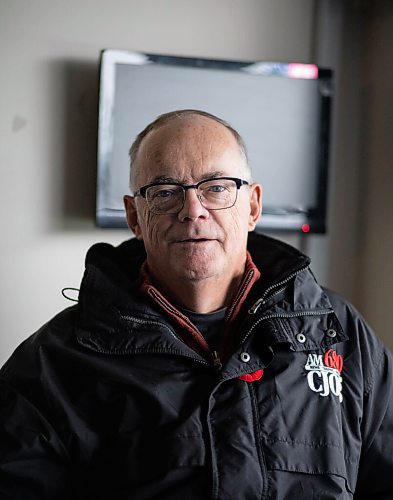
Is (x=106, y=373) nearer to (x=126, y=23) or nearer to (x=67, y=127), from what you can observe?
(x=67, y=127)

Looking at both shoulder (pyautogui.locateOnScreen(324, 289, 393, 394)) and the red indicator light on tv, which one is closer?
shoulder (pyautogui.locateOnScreen(324, 289, 393, 394))

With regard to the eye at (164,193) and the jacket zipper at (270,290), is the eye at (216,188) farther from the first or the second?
the jacket zipper at (270,290)

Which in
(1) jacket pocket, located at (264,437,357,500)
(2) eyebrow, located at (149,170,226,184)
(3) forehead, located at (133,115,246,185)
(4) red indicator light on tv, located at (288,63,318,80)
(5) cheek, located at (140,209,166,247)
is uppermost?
(4) red indicator light on tv, located at (288,63,318,80)

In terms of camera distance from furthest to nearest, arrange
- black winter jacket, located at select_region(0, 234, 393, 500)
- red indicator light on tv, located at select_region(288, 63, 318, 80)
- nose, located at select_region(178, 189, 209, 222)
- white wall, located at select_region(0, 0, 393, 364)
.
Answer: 1. red indicator light on tv, located at select_region(288, 63, 318, 80)
2. white wall, located at select_region(0, 0, 393, 364)
3. nose, located at select_region(178, 189, 209, 222)
4. black winter jacket, located at select_region(0, 234, 393, 500)

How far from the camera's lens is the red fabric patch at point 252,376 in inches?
53.4

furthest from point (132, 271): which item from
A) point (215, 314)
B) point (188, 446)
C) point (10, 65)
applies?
point (10, 65)

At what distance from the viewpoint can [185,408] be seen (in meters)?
1.34

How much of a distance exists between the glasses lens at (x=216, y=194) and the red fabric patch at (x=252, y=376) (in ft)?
1.09

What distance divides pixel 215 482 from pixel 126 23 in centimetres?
141

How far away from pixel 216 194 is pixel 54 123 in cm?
82

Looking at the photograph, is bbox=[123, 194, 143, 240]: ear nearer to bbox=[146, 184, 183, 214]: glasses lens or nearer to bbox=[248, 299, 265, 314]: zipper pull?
bbox=[146, 184, 183, 214]: glasses lens

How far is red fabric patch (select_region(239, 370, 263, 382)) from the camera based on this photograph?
1355 millimetres

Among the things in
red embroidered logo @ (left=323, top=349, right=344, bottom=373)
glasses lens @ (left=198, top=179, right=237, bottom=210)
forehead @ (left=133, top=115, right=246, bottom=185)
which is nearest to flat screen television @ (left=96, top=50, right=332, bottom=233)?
forehead @ (left=133, top=115, right=246, bottom=185)

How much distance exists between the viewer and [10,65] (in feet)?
6.69
